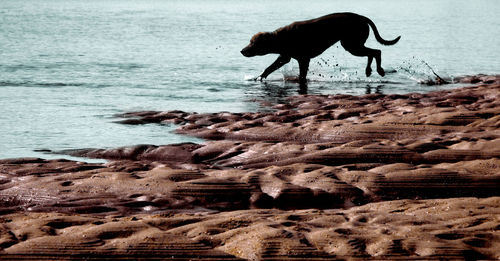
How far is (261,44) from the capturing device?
15133 millimetres

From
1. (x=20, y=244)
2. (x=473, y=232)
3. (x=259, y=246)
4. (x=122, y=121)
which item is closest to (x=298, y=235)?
(x=259, y=246)

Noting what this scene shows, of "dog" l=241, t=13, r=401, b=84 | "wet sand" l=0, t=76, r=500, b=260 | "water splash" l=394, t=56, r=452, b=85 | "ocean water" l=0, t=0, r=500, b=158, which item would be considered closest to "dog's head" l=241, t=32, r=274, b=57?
"dog" l=241, t=13, r=401, b=84

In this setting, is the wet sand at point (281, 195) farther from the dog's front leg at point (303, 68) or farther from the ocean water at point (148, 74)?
the dog's front leg at point (303, 68)

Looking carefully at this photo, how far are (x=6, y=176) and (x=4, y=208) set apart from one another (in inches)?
37.0

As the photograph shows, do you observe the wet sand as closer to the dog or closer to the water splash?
the dog

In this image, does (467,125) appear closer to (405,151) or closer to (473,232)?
(405,151)

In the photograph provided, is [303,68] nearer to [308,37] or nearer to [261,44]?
[308,37]

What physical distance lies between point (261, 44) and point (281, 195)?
952 centimetres

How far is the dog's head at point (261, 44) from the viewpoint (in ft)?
49.2

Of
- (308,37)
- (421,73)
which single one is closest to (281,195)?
(308,37)

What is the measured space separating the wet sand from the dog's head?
5296mm

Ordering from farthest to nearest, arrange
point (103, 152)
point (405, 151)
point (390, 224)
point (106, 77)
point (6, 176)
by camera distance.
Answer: point (106, 77) → point (103, 152) → point (405, 151) → point (6, 176) → point (390, 224)

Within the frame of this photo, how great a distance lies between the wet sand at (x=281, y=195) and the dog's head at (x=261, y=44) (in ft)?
17.4

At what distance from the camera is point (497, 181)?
601 cm
